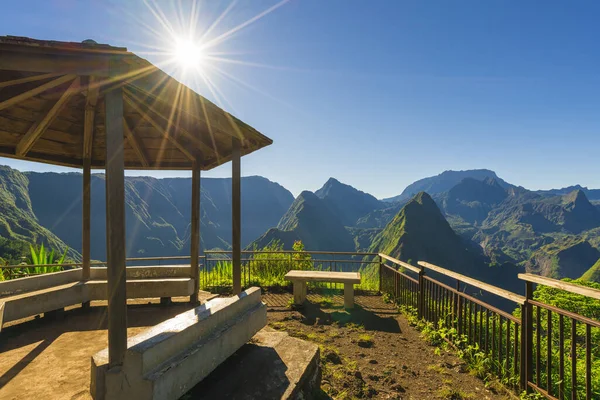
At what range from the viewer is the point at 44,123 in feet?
14.9

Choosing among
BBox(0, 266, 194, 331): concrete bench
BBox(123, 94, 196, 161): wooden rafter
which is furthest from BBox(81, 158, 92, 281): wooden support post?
BBox(123, 94, 196, 161): wooden rafter

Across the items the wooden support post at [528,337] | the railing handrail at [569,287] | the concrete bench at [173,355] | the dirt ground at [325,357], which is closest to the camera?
the concrete bench at [173,355]

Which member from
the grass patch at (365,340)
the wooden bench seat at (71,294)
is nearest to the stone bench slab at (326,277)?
the grass patch at (365,340)

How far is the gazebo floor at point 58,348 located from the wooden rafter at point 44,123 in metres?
2.82

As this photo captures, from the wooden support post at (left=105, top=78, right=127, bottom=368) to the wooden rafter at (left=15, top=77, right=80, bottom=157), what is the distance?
1342mm

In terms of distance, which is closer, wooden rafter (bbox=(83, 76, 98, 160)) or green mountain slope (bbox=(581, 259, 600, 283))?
wooden rafter (bbox=(83, 76, 98, 160))

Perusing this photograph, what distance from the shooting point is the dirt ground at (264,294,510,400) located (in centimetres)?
395

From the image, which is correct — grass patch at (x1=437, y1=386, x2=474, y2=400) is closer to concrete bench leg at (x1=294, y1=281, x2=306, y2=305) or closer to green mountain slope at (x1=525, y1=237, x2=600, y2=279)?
concrete bench leg at (x1=294, y1=281, x2=306, y2=305)

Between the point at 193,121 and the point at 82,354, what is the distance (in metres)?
3.23

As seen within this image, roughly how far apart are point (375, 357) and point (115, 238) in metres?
4.19

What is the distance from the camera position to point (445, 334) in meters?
5.51

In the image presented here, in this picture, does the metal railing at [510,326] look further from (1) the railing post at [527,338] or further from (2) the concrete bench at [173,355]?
(2) the concrete bench at [173,355]

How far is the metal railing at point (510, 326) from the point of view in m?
3.20

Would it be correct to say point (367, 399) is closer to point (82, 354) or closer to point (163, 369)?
point (163, 369)
